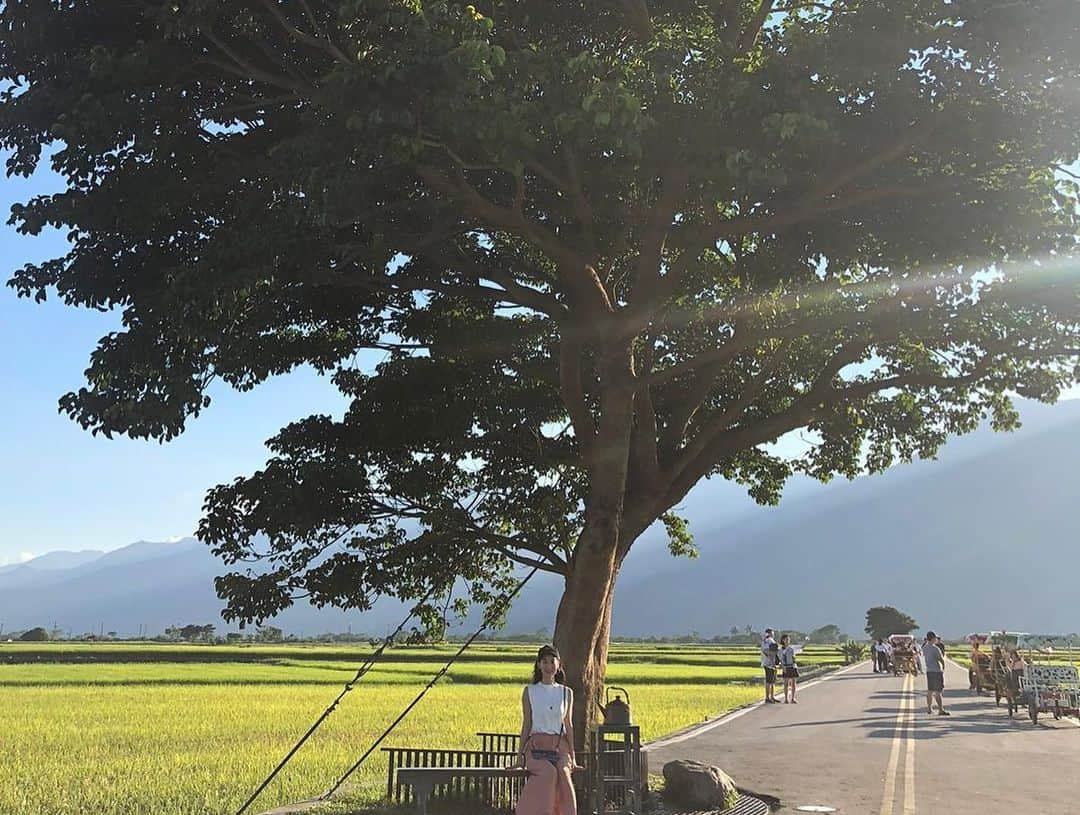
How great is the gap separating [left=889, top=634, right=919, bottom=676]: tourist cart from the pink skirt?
4578 centimetres

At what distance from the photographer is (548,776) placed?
320 inches

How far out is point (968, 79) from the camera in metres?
9.13

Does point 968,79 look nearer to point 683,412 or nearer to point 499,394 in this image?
point 683,412

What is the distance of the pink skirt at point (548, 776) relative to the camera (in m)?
8.09

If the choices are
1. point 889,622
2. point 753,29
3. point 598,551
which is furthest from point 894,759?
point 889,622

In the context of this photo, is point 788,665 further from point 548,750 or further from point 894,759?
point 548,750

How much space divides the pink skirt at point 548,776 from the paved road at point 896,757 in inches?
177

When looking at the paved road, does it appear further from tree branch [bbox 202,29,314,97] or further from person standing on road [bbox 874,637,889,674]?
person standing on road [bbox 874,637,889,674]

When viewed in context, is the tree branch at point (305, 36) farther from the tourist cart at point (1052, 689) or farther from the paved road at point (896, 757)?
the tourist cart at point (1052, 689)

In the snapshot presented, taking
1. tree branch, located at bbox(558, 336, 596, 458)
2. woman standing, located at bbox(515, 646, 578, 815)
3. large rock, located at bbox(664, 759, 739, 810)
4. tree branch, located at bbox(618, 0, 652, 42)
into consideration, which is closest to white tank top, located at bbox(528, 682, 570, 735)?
woman standing, located at bbox(515, 646, 578, 815)

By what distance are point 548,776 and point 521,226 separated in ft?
18.1

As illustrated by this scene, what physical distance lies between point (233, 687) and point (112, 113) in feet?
135

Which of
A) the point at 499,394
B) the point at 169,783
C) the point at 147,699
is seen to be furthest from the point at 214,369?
the point at 147,699

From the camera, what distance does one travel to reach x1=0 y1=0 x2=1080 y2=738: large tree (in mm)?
8555
